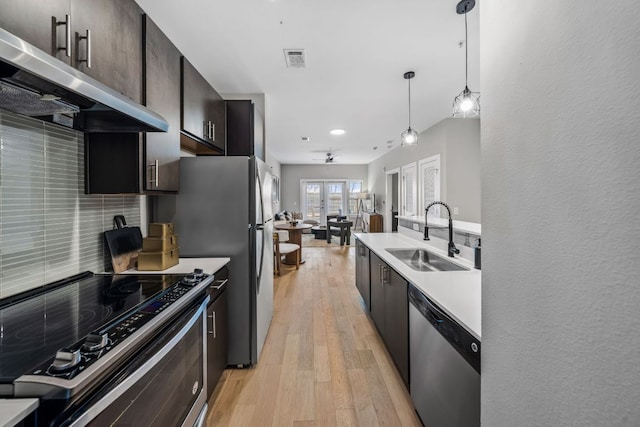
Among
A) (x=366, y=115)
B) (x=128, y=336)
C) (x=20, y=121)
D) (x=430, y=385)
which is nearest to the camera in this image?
(x=128, y=336)

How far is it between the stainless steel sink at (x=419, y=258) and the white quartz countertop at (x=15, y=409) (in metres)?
2.43

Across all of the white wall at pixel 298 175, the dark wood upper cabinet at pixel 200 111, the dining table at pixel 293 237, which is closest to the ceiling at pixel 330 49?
the dark wood upper cabinet at pixel 200 111

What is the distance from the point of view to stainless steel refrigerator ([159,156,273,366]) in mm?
2178

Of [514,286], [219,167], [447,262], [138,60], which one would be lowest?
[447,262]

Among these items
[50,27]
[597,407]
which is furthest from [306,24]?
[597,407]

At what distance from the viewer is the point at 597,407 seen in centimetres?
51

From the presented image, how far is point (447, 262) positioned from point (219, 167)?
197cm

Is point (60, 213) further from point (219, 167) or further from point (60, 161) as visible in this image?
point (219, 167)

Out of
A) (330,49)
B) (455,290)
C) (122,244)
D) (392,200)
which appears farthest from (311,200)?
(455,290)

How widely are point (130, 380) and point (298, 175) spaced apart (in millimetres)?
9993

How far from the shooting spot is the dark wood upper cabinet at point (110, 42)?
120 centimetres

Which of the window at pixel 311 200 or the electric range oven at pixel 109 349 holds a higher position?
the window at pixel 311 200

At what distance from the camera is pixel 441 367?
4.29 feet

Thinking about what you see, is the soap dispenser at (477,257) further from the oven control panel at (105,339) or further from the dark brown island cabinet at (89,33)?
the dark brown island cabinet at (89,33)
